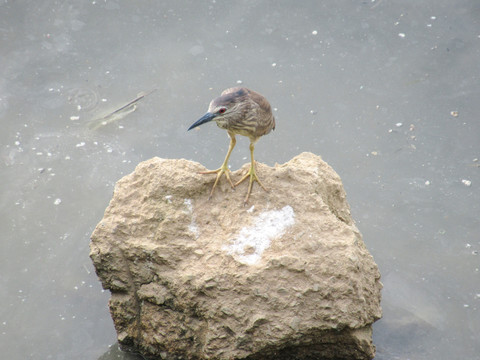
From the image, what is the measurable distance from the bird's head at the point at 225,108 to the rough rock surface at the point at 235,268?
1.45 feet

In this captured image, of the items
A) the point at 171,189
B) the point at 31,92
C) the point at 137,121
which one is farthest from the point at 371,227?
the point at 31,92

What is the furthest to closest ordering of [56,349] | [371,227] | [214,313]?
[371,227], [56,349], [214,313]

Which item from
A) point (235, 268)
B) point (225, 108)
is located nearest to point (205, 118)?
point (225, 108)

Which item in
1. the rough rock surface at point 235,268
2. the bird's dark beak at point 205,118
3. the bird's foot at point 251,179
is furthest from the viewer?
the bird's foot at point 251,179

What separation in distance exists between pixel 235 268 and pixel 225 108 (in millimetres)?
929

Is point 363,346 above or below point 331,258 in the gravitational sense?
below

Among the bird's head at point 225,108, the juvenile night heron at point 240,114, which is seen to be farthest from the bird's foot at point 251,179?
the bird's head at point 225,108

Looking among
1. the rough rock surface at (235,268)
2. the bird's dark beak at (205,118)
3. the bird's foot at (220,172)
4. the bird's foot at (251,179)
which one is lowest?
the rough rock surface at (235,268)

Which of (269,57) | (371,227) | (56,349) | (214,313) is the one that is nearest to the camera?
(214,313)

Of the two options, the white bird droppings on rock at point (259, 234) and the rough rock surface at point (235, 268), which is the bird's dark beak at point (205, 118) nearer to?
the rough rock surface at point (235, 268)

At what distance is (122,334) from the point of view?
3920 millimetres

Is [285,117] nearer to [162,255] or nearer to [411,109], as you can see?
[411,109]

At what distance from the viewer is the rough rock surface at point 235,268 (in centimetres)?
338

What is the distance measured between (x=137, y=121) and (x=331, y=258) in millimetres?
Answer: 2866
